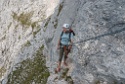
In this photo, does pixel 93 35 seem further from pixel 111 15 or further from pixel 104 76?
pixel 104 76

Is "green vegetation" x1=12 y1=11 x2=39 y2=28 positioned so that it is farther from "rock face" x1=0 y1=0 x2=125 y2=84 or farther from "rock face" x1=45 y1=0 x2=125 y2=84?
"rock face" x1=45 y1=0 x2=125 y2=84

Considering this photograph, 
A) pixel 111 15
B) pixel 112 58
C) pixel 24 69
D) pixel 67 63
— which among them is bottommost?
pixel 24 69

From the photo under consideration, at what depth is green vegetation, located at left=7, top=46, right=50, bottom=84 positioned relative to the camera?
20.2 meters

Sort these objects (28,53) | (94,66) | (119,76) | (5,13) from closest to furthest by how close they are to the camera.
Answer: (119,76), (94,66), (28,53), (5,13)

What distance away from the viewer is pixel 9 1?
1464 inches

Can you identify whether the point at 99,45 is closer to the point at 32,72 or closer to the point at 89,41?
the point at 89,41

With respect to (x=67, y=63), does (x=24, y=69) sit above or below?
below

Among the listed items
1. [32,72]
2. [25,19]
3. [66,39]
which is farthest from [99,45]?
[25,19]

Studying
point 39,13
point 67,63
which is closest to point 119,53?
point 67,63

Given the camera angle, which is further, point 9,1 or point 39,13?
point 9,1

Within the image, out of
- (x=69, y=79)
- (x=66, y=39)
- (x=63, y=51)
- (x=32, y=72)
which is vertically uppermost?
(x=66, y=39)

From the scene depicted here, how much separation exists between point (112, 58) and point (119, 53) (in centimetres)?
47

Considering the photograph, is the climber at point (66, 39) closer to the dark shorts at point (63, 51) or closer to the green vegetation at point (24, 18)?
the dark shorts at point (63, 51)

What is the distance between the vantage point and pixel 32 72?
21.8 meters
